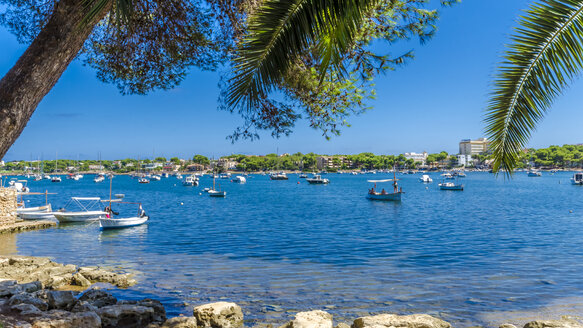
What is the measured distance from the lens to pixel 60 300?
30.5 ft

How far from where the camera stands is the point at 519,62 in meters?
5.67

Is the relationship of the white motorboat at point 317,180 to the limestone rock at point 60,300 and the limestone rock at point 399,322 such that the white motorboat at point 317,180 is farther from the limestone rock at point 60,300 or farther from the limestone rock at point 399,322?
the limestone rock at point 60,300

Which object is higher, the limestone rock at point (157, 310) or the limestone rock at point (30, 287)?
the limestone rock at point (30, 287)

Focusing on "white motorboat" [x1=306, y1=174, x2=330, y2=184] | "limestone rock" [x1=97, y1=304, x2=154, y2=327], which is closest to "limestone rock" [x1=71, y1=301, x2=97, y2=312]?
"limestone rock" [x1=97, y1=304, x2=154, y2=327]

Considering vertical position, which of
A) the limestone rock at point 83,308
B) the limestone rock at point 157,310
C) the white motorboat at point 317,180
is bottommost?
the white motorboat at point 317,180

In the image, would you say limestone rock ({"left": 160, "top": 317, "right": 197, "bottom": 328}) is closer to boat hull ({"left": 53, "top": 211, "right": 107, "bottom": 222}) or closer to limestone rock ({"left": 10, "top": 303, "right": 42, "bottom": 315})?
limestone rock ({"left": 10, "top": 303, "right": 42, "bottom": 315})

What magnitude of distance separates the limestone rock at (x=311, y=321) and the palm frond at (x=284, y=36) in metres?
5.28

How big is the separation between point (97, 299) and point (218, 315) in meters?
3.40

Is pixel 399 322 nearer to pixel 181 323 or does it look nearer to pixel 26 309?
pixel 181 323

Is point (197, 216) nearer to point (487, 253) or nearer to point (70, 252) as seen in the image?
point (70, 252)

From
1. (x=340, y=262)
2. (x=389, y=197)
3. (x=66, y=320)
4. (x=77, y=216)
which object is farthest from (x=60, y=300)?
(x=389, y=197)

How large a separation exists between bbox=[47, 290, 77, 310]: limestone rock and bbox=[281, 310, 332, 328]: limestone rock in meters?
5.12

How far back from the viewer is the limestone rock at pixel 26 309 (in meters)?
7.80

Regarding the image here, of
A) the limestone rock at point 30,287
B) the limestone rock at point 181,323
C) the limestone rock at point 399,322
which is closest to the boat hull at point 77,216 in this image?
the limestone rock at point 30,287
